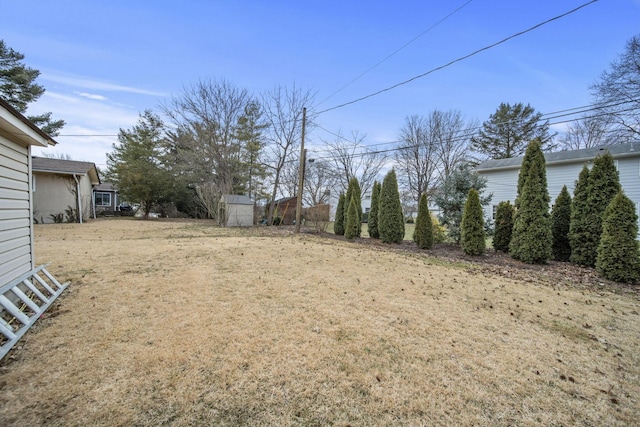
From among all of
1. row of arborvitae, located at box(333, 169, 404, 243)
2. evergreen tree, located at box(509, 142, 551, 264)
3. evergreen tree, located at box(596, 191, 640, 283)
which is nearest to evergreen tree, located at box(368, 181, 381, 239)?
row of arborvitae, located at box(333, 169, 404, 243)

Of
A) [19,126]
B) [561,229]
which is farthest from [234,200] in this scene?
[561,229]

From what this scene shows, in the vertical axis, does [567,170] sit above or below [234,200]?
above

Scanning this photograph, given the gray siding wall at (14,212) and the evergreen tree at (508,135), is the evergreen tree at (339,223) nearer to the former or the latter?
the gray siding wall at (14,212)

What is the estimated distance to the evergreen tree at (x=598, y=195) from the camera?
6.24 meters

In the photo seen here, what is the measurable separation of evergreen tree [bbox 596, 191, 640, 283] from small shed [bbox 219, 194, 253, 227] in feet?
48.7

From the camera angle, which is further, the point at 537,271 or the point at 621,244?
the point at 537,271

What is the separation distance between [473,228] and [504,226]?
1.29m

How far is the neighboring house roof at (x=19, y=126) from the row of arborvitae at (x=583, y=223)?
31.9ft

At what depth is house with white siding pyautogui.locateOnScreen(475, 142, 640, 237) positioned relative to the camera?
11622 millimetres

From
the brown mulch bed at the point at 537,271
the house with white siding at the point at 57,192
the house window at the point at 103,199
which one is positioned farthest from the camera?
the house window at the point at 103,199

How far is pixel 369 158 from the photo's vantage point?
24.7 metres

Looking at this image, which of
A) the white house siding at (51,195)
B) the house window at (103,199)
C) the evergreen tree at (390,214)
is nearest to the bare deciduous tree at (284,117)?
the evergreen tree at (390,214)

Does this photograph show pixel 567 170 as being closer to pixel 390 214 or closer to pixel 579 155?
pixel 579 155

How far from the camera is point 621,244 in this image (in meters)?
5.32
